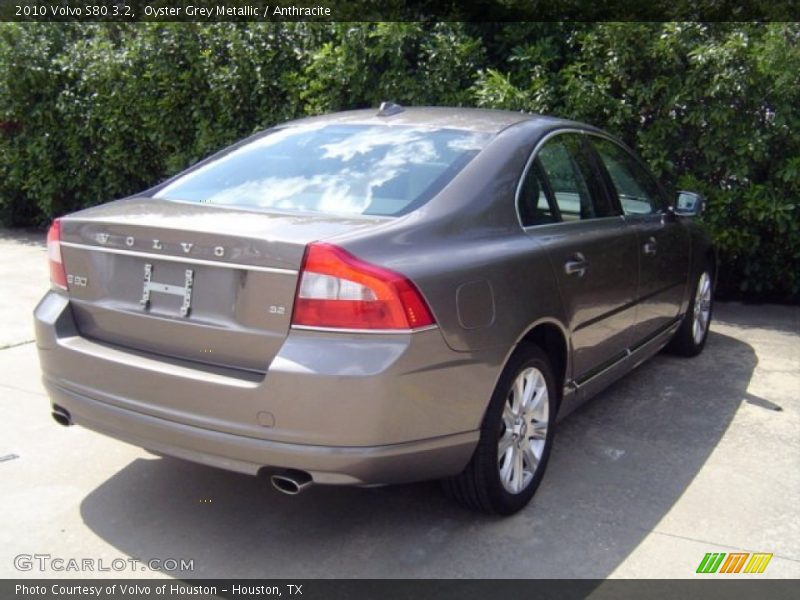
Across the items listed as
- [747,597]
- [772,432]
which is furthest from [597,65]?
[747,597]

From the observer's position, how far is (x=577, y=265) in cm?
400

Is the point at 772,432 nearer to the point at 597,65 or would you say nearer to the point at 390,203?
the point at 390,203

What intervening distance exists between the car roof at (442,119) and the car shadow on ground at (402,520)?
1.63 meters

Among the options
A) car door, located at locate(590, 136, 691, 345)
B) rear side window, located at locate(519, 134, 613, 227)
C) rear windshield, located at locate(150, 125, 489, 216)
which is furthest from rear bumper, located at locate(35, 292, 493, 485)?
car door, located at locate(590, 136, 691, 345)

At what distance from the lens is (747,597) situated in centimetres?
316

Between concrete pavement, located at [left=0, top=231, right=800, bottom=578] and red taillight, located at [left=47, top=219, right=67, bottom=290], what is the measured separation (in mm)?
957

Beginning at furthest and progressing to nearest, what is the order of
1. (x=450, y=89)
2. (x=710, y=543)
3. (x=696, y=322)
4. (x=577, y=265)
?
1. (x=450, y=89)
2. (x=696, y=322)
3. (x=577, y=265)
4. (x=710, y=543)

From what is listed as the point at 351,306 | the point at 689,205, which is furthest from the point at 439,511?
the point at 689,205

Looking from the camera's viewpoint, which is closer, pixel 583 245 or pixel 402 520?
pixel 402 520

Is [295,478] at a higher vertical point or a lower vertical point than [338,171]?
lower

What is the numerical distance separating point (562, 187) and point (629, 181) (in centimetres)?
→ 104

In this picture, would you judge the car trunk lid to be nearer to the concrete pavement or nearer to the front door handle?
the concrete pavement

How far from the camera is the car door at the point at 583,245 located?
391 cm

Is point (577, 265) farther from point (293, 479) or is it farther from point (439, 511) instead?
point (293, 479)
